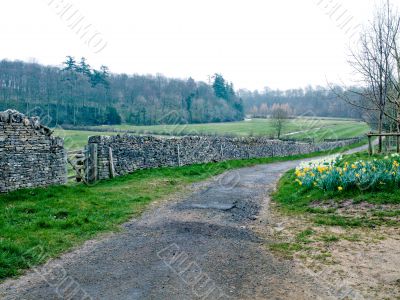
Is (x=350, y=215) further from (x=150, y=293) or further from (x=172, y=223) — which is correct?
(x=150, y=293)

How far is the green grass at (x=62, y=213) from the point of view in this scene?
5945 millimetres

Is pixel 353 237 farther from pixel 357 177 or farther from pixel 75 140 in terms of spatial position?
pixel 75 140

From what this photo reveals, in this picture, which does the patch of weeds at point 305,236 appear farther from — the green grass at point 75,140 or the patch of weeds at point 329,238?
the green grass at point 75,140

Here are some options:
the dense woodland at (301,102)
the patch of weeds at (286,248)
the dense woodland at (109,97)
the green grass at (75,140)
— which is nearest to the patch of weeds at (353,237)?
the patch of weeds at (286,248)

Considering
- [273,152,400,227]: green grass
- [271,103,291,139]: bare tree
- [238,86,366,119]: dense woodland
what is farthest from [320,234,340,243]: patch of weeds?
[238,86,366,119]: dense woodland

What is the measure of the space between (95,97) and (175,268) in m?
63.9

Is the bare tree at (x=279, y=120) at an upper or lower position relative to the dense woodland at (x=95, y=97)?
lower

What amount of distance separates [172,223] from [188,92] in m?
77.3

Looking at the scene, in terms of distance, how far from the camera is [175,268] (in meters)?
5.39

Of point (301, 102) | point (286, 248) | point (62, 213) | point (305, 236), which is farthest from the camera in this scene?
point (301, 102)

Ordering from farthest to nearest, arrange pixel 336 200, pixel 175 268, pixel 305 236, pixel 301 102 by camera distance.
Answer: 1. pixel 301 102
2. pixel 336 200
3. pixel 305 236
4. pixel 175 268

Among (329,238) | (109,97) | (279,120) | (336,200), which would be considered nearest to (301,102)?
(279,120)

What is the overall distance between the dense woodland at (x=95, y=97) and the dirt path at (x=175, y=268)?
4799 cm

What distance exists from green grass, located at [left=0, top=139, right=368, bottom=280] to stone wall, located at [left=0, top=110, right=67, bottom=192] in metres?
0.53
